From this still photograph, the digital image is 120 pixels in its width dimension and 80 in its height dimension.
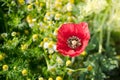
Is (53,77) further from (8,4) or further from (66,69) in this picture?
(8,4)

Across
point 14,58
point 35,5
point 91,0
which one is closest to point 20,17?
point 35,5

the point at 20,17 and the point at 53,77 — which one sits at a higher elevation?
the point at 20,17

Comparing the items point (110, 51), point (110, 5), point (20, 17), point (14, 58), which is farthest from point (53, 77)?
point (110, 5)

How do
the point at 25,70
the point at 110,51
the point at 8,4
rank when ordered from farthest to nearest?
A: the point at 110,51 → the point at 8,4 → the point at 25,70

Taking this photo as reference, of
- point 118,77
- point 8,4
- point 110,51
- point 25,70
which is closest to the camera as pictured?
point 25,70

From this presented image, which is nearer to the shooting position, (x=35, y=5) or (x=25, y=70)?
(x=25, y=70)

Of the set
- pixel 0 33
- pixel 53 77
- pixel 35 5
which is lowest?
pixel 53 77
